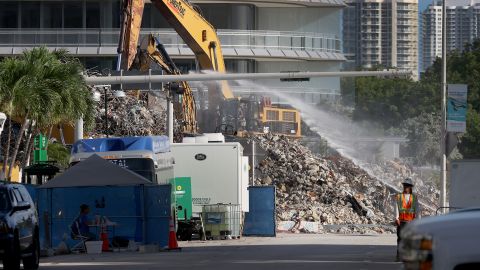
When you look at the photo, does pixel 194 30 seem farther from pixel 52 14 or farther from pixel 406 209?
pixel 406 209

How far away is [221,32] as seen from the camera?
7906cm

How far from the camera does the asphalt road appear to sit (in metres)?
25.8

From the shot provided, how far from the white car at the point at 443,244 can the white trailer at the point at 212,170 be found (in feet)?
95.7

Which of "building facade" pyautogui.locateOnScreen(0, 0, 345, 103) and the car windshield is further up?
"building facade" pyautogui.locateOnScreen(0, 0, 345, 103)

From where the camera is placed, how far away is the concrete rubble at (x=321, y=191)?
48312 millimetres

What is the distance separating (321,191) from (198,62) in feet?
25.7

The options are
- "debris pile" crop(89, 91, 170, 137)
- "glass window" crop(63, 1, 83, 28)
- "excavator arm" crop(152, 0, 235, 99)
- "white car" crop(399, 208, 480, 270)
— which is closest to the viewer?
"white car" crop(399, 208, 480, 270)

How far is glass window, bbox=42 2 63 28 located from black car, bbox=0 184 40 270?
5490 centimetres

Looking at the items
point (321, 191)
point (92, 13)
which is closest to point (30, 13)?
point (92, 13)

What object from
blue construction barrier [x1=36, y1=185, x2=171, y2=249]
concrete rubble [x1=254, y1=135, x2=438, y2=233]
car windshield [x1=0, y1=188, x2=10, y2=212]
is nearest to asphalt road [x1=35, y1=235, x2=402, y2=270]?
blue construction barrier [x1=36, y1=185, x2=171, y2=249]

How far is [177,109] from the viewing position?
54.7m

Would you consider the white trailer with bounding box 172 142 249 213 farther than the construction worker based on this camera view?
Yes

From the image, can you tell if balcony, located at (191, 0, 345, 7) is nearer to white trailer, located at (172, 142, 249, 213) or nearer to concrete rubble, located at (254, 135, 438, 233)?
concrete rubble, located at (254, 135, 438, 233)

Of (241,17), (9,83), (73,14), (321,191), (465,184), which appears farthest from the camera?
(241,17)
